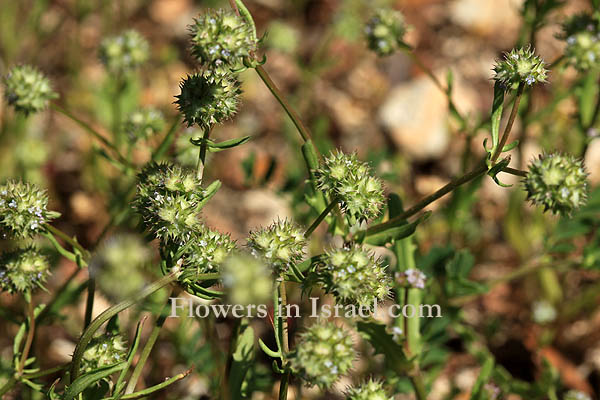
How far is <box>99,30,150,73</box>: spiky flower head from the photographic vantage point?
4234 millimetres

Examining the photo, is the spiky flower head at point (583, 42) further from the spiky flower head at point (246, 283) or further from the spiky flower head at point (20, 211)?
the spiky flower head at point (20, 211)

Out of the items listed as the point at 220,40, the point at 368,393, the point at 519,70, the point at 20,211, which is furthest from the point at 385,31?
the point at 20,211

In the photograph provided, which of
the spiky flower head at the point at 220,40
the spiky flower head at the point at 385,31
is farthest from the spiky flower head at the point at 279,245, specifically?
the spiky flower head at the point at 385,31

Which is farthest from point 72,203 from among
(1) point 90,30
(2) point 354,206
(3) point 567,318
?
(3) point 567,318

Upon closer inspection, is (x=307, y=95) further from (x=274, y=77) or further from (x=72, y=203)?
(x=72, y=203)

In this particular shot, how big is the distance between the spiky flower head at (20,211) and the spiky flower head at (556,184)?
6.59 ft

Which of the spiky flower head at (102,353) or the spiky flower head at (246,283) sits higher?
the spiky flower head at (246,283)

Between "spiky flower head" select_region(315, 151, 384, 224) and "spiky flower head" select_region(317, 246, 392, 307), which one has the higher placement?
"spiky flower head" select_region(315, 151, 384, 224)

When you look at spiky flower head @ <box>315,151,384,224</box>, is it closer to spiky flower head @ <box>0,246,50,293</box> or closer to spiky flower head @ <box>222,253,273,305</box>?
spiky flower head @ <box>222,253,273,305</box>

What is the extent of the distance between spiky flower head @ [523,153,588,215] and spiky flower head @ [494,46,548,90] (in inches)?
13.3

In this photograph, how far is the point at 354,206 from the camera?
251 centimetres

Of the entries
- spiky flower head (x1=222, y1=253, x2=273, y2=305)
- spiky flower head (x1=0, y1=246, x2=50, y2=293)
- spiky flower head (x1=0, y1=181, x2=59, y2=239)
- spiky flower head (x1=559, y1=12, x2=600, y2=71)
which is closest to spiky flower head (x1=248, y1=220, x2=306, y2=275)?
spiky flower head (x1=222, y1=253, x2=273, y2=305)

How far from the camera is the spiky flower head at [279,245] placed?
237cm

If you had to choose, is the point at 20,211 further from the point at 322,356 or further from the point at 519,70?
the point at 519,70
